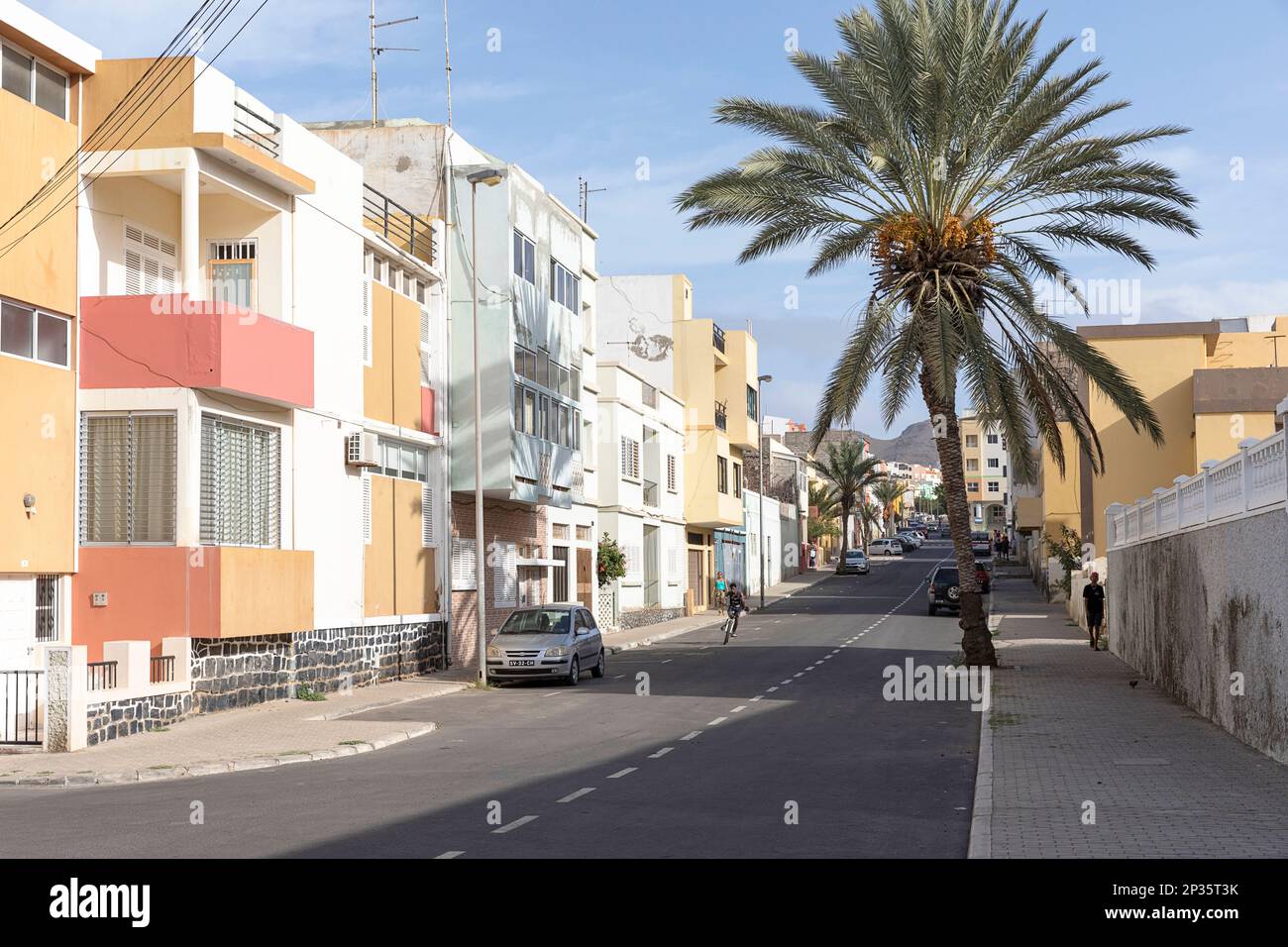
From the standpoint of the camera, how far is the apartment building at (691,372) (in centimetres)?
6209

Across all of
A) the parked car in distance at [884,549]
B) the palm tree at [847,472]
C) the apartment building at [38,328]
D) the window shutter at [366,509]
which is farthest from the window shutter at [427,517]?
the parked car in distance at [884,549]

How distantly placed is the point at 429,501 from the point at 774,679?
9.17m

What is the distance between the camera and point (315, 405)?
81.9 ft

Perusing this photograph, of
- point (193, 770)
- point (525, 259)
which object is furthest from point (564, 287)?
point (193, 770)

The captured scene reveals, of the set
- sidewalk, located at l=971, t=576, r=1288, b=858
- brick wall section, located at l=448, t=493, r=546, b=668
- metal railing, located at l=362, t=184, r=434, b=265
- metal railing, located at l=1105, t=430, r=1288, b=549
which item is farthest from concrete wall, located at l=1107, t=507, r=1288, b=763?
metal railing, located at l=362, t=184, r=434, b=265

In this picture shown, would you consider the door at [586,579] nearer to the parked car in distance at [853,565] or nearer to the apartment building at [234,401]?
the apartment building at [234,401]

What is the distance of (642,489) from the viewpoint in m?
53.8

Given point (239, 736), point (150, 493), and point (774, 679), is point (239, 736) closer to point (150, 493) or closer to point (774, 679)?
point (150, 493)

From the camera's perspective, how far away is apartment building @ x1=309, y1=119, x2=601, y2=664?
32.4 m

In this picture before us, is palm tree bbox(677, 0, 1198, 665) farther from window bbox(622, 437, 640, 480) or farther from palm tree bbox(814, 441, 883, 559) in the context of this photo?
palm tree bbox(814, 441, 883, 559)

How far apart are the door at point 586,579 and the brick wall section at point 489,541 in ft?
13.5

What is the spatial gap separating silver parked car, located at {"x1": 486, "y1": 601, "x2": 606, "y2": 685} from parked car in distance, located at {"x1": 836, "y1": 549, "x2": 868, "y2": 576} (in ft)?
204

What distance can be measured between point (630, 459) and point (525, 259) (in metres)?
17.5

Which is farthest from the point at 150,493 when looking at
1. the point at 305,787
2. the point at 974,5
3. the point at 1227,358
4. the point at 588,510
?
the point at 1227,358
